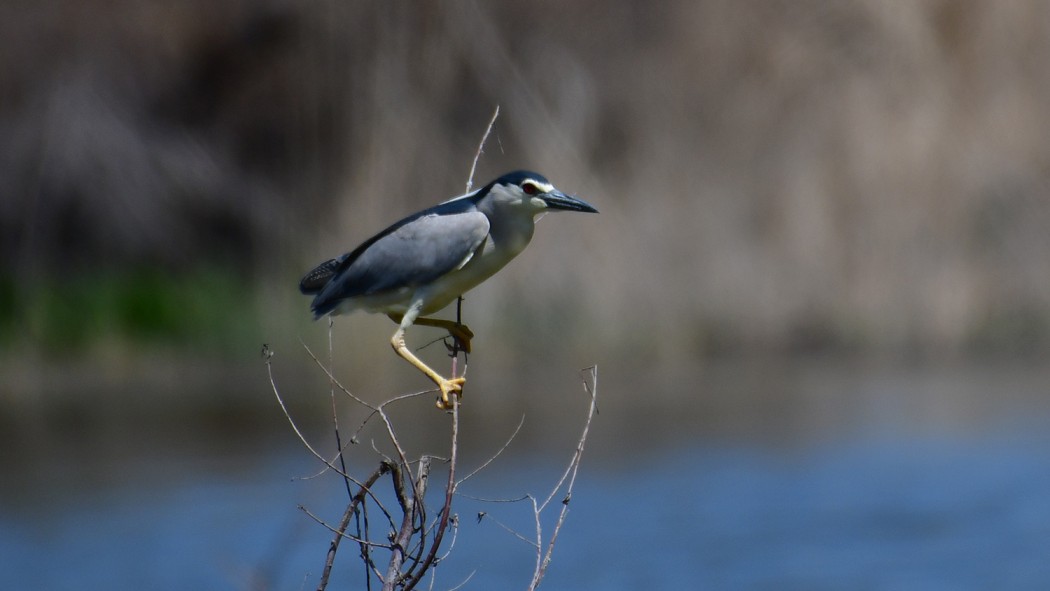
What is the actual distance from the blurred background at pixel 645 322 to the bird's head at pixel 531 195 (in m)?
6.39

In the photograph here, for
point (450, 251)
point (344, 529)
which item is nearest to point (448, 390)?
point (450, 251)

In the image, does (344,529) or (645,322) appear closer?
(344,529)

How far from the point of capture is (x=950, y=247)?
12.7 metres

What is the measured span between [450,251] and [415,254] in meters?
0.09

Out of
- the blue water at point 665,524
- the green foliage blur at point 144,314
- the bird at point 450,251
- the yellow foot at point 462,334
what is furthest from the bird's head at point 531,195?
the green foliage blur at point 144,314

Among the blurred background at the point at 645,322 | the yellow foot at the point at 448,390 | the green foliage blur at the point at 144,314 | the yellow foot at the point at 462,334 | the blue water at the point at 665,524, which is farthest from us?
the green foliage blur at the point at 144,314

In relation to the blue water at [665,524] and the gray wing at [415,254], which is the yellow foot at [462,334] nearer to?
the gray wing at [415,254]

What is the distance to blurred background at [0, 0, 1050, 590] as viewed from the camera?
1168cm

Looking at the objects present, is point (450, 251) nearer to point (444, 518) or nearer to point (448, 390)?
point (448, 390)

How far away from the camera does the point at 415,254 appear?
424cm

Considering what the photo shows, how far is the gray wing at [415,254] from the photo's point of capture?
4.24 metres

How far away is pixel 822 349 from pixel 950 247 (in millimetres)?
1858

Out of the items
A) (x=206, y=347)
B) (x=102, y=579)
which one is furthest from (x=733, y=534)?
(x=206, y=347)

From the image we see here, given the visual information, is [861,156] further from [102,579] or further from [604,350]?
[102,579]
